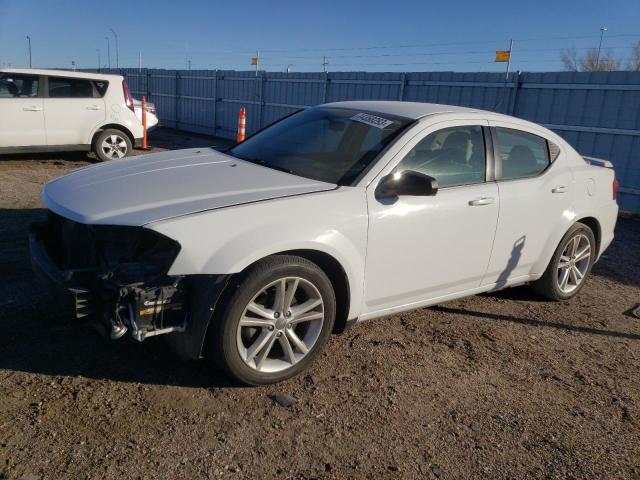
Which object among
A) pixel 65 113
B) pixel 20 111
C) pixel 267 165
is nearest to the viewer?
pixel 267 165

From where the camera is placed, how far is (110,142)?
422 inches

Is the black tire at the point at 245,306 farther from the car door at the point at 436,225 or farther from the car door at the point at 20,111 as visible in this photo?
the car door at the point at 20,111

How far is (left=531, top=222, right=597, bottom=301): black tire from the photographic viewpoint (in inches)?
189

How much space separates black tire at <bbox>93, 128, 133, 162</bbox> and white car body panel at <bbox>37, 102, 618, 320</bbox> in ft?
22.4

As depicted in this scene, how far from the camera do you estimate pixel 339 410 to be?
3.10 m

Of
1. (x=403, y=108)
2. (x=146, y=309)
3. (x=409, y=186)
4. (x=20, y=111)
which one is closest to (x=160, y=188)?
(x=146, y=309)

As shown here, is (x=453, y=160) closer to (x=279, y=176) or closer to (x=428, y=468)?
(x=279, y=176)

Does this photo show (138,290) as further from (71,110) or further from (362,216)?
(71,110)

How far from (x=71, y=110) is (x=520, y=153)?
8400mm

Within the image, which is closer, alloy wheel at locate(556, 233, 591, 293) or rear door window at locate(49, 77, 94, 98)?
alloy wheel at locate(556, 233, 591, 293)

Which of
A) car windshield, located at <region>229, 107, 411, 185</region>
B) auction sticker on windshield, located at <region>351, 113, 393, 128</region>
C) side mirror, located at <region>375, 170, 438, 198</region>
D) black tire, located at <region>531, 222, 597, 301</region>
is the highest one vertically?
auction sticker on windshield, located at <region>351, 113, 393, 128</region>

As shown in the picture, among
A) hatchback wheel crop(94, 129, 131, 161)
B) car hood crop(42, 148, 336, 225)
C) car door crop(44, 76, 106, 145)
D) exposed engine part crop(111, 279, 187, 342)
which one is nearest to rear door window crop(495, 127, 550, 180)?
car hood crop(42, 148, 336, 225)

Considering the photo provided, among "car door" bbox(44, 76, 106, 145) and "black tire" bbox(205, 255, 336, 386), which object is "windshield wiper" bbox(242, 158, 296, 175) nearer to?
"black tire" bbox(205, 255, 336, 386)

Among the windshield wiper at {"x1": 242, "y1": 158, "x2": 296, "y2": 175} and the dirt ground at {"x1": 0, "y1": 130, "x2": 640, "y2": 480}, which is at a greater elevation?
the windshield wiper at {"x1": 242, "y1": 158, "x2": 296, "y2": 175}
